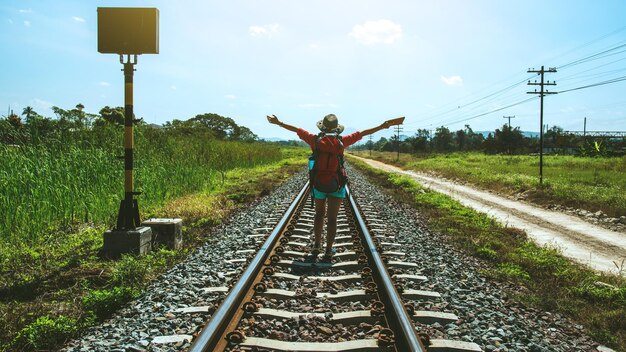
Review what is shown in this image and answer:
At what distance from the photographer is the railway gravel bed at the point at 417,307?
3.35m

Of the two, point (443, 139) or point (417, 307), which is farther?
Result: point (443, 139)

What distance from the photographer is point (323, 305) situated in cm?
399

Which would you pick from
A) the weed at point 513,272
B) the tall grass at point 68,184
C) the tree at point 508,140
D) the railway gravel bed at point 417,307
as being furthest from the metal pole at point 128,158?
the tree at point 508,140

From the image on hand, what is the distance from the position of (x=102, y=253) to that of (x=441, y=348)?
4269 mm

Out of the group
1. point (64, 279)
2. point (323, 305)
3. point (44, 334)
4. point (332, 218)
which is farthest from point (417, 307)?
point (64, 279)

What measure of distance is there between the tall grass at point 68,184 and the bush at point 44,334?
3485 millimetres

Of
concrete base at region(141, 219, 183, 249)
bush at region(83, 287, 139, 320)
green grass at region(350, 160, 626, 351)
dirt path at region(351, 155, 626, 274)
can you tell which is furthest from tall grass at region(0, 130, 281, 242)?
dirt path at region(351, 155, 626, 274)

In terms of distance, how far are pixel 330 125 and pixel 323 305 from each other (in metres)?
2.22

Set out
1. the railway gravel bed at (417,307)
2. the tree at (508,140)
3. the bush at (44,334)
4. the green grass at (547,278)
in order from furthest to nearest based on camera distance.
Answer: the tree at (508,140)
the green grass at (547,278)
the railway gravel bed at (417,307)
the bush at (44,334)

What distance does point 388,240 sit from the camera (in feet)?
23.3

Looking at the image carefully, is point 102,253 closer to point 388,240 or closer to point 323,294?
point 323,294

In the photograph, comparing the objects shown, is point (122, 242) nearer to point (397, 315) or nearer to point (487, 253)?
point (397, 315)

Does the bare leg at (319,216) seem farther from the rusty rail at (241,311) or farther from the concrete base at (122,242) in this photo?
the concrete base at (122,242)

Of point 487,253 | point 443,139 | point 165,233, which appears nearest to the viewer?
point 165,233
